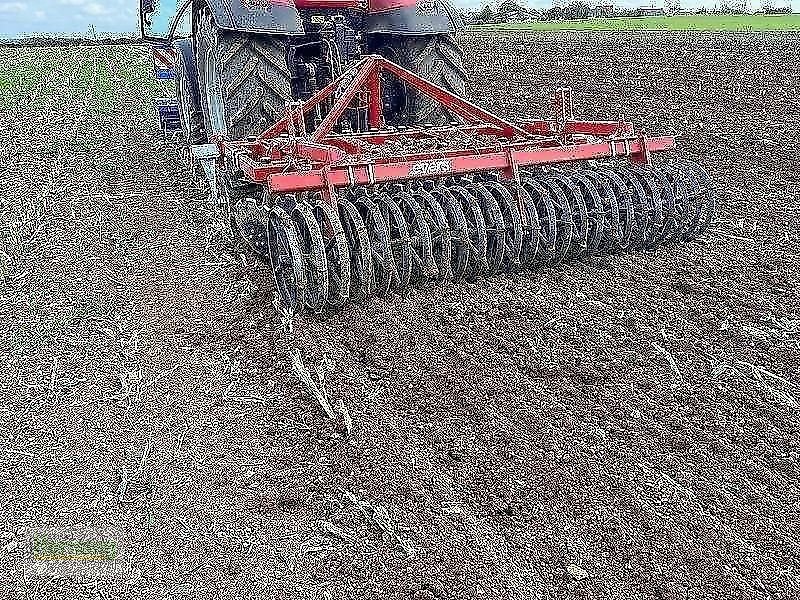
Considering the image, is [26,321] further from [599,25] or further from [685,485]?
[599,25]

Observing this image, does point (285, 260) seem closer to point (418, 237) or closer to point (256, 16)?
point (418, 237)

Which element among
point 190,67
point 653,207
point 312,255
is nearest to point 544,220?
point 653,207

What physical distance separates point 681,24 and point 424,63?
42.3ft

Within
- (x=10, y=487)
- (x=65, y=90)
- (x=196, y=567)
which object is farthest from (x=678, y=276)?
(x=65, y=90)

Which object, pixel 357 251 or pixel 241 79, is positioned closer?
pixel 357 251

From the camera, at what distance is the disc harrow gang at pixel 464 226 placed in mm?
4453

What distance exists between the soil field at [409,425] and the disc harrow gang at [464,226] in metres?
0.18

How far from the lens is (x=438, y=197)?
193 inches

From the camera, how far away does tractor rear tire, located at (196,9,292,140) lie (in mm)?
5996

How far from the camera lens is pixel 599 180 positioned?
17.1ft

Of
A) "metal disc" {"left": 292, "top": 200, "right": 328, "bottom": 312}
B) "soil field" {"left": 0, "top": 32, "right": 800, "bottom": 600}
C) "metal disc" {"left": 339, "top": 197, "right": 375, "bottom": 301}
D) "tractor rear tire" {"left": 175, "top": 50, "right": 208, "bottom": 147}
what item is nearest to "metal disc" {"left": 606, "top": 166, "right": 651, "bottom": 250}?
"soil field" {"left": 0, "top": 32, "right": 800, "bottom": 600}

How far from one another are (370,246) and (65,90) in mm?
12408

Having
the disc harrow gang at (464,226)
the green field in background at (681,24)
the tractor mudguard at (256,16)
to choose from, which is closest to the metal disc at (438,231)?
the disc harrow gang at (464,226)

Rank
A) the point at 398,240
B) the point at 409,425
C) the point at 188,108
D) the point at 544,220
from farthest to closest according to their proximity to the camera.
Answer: the point at 188,108 < the point at 544,220 < the point at 398,240 < the point at 409,425
